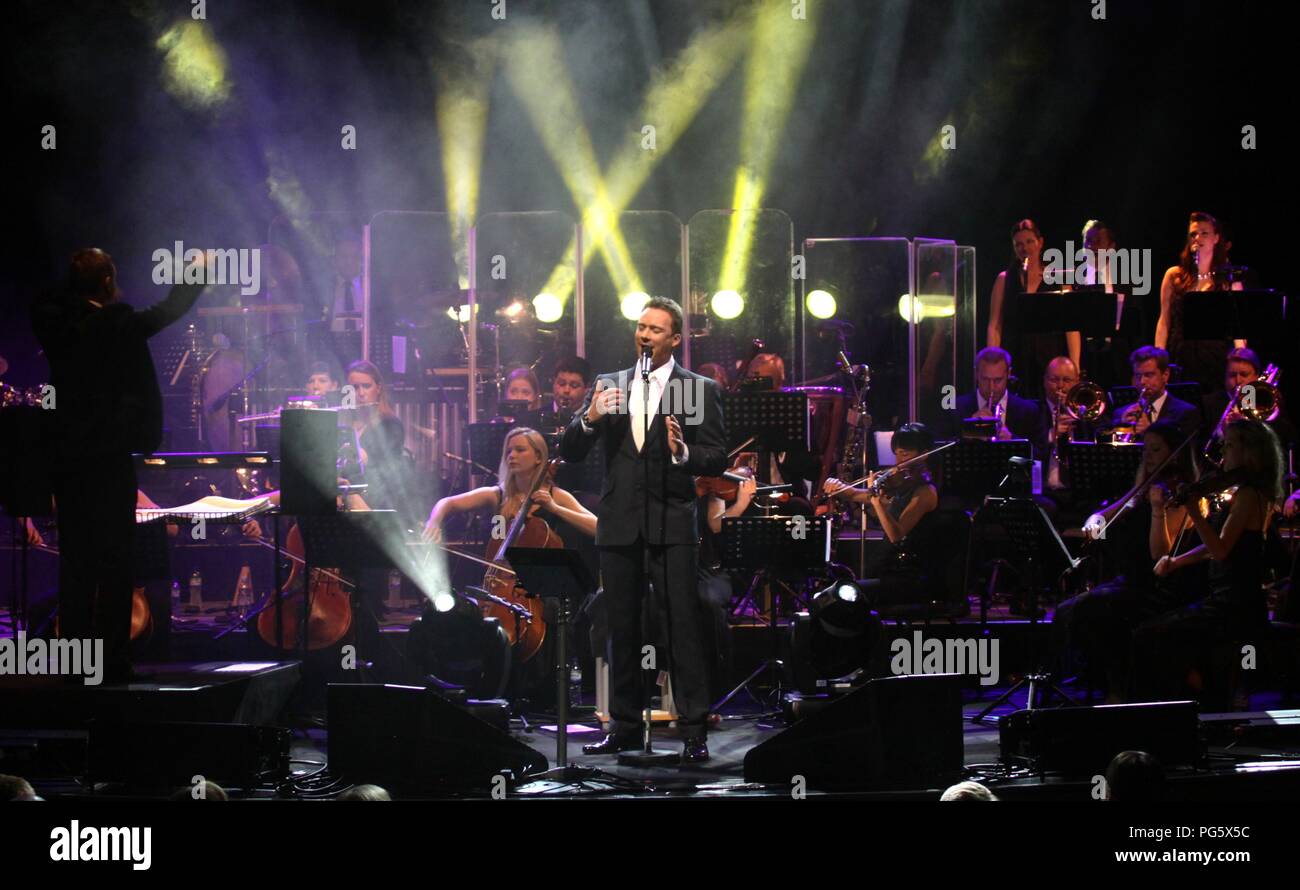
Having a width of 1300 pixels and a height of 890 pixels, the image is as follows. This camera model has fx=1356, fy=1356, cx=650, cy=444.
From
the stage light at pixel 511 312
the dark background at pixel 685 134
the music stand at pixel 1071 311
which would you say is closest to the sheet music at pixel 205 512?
the stage light at pixel 511 312

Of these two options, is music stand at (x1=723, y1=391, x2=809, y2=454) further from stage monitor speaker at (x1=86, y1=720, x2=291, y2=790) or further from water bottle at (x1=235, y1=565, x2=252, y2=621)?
water bottle at (x1=235, y1=565, x2=252, y2=621)

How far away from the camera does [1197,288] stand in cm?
1004

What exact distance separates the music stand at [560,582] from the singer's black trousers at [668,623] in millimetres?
483

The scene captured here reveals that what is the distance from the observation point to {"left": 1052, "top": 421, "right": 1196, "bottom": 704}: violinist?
7.46 meters

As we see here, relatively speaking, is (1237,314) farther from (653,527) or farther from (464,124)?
(464,124)

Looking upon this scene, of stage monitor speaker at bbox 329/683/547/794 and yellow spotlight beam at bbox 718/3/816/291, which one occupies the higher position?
yellow spotlight beam at bbox 718/3/816/291

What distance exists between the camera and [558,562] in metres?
5.84

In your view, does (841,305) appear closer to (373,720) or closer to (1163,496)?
(1163,496)

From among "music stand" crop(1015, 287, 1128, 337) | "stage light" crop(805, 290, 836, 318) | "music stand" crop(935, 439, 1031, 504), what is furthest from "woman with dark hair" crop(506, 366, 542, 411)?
"music stand" crop(1015, 287, 1128, 337)

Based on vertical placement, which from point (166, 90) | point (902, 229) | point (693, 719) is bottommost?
point (693, 719)

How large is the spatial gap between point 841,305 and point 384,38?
4.86 m
